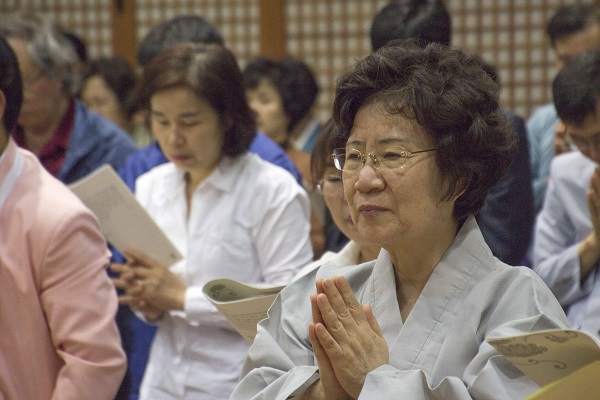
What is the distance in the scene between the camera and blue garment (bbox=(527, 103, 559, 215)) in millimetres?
4449

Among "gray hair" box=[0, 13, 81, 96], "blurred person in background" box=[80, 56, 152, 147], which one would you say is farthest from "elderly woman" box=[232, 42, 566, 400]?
"blurred person in background" box=[80, 56, 152, 147]

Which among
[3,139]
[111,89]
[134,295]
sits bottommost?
[111,89]

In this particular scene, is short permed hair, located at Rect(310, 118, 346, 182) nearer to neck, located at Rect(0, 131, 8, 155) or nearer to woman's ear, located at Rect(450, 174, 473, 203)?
woman's ear, located at Rect(450, 174, 473, 203)

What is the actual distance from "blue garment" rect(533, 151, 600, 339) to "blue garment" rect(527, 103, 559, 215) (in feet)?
2.92

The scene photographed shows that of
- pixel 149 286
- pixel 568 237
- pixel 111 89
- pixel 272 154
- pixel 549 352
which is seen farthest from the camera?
pixel 111 89

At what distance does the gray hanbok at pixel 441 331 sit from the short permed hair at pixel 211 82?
4.13 feet

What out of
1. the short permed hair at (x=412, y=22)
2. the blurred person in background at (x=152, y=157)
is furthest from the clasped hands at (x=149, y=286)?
the short permed hair at (x=412, y=22)

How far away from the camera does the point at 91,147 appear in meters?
4.13

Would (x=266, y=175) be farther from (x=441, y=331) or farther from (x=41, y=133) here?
(x=441, y=331)

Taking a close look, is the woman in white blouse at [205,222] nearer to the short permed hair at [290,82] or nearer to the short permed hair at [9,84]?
the short permed hair at [9,84]

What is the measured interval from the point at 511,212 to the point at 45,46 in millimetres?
2037

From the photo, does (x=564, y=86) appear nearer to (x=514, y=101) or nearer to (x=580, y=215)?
(x=580, y=215)

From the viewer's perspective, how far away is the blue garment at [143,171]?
375 centimetres

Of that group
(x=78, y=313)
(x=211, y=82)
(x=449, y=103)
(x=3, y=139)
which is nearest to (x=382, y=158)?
(x=449, y=103)
